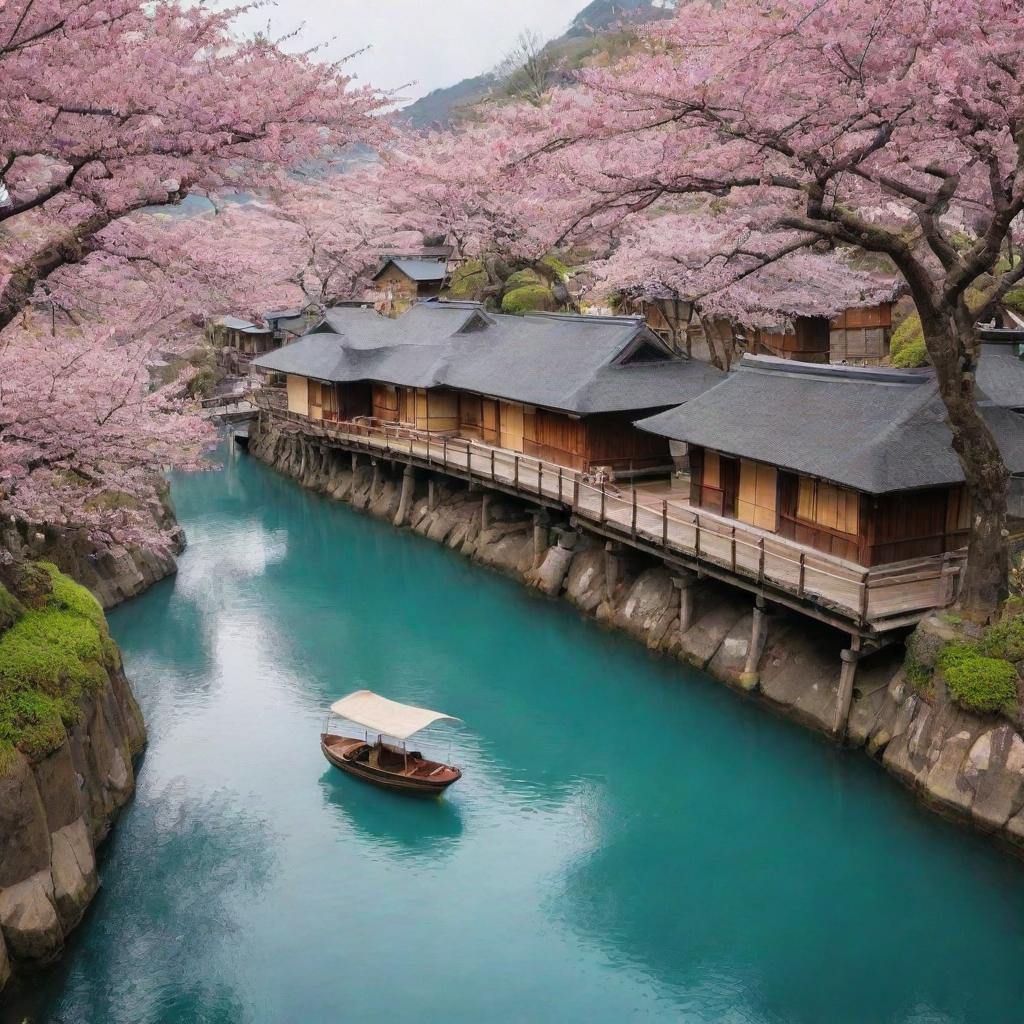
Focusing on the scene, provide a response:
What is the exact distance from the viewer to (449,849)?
15859mm

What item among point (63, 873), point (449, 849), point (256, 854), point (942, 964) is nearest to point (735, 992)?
point (942, 964)

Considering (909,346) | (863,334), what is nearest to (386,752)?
(909,346)

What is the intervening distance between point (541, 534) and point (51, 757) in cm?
1579

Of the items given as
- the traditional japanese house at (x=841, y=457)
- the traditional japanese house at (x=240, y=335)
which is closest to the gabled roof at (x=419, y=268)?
the traditional japanese house at (x=240, y=335)

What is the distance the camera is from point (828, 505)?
19438 millimetres

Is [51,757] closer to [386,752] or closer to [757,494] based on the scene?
[386,752]

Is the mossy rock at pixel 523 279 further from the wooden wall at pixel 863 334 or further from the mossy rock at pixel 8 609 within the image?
the mossy rock at pixel 8 609

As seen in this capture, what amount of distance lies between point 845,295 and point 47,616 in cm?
2655

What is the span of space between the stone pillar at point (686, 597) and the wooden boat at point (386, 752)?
20.8 feet

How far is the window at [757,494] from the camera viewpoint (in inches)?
829

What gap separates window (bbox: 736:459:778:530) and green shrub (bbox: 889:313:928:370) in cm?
807

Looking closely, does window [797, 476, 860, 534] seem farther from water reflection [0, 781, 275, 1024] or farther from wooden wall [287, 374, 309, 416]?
wooden wall [287, 374, 309, 416]

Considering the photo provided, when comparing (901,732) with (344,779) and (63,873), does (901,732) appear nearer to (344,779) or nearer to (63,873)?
(344,779)

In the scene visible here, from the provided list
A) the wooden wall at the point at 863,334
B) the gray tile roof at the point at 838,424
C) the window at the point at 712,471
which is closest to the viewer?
the gray tile roof at the point at 838,424
